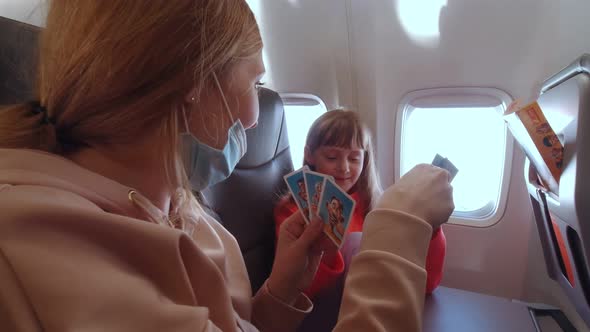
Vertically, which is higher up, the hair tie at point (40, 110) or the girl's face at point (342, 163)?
the hair tie at point (40, 110)

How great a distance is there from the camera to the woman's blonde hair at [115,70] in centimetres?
63

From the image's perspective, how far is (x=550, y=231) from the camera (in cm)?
133

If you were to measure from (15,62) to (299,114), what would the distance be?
186cm

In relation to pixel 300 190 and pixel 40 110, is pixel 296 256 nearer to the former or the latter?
pixel 300 190

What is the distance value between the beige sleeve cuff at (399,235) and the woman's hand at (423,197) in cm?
3

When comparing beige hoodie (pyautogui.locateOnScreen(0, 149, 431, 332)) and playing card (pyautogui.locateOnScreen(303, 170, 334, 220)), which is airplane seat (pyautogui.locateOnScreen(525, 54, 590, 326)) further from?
playing card (pyautogui.locateOnScreen(303, 170, 334, 220))

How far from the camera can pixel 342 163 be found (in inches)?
74.5

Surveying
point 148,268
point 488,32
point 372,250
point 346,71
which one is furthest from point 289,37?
point 148,268

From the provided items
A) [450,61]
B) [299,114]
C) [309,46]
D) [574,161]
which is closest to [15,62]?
[574,161]

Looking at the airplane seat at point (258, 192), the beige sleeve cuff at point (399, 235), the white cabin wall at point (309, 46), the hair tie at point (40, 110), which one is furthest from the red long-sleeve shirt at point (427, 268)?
the hair tie at point (40, 110)

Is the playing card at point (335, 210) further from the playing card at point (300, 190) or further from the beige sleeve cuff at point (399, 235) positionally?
the beige sleeve cuff at point (399, 235)

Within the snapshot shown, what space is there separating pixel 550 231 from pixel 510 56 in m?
0.81

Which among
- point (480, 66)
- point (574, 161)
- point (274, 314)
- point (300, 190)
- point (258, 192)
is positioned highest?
point (480, 66)

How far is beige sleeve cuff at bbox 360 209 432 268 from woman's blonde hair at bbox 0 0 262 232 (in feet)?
1.50
